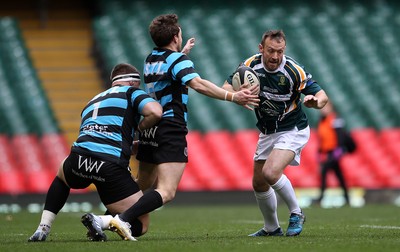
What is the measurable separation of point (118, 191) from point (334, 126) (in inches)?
371

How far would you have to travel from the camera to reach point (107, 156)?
24.8 feet

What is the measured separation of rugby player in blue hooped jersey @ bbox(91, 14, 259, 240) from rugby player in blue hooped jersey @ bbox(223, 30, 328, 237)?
611 mm

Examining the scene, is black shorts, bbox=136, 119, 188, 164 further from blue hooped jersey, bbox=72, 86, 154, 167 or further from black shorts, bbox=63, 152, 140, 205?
black shorts, bbox=63, 152, 140, 205

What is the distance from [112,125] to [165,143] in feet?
1.55

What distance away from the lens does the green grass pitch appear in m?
7.07

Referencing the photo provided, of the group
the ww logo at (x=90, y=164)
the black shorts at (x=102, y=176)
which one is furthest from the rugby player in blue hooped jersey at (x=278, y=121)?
the ww logo at (x=90, y=164)

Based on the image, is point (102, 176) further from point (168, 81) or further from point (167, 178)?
point (168, 81)

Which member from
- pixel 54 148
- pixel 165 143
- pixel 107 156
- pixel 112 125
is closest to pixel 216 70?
pixel 54 148

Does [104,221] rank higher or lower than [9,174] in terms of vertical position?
higher

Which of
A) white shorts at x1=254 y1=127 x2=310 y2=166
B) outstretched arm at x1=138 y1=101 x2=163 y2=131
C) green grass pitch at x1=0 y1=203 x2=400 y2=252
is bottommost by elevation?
green grass pitch at x1=0 y1=203 x2=400 y2=252

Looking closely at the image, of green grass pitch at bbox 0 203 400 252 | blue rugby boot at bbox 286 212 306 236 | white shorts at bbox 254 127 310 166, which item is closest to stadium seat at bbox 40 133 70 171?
green grass pitch at bbox 0 203 400 252

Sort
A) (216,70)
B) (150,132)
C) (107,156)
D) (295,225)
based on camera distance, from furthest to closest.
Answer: (216,70)
(295,225)
(150,132)
(107,156)

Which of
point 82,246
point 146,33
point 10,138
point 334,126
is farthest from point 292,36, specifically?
point 82,246

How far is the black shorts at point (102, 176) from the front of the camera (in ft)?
24.7
